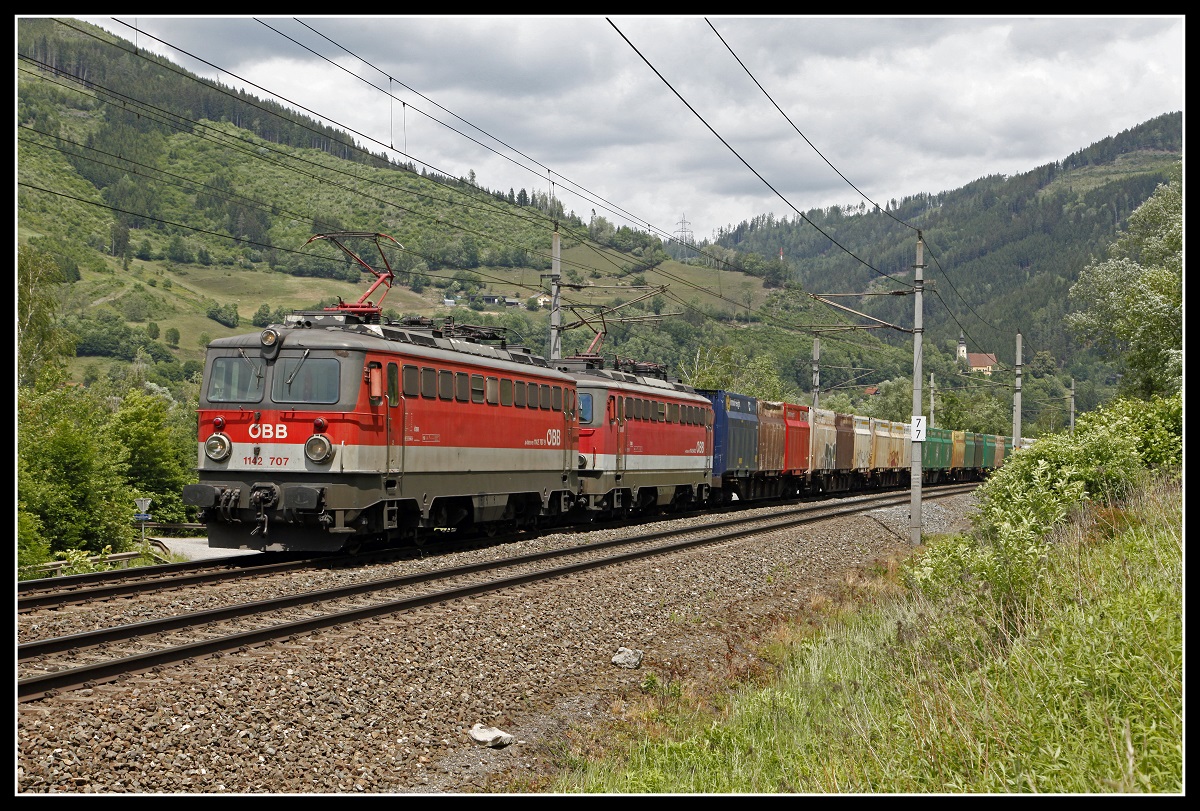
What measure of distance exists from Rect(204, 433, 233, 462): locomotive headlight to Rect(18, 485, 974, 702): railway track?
12.2 feet

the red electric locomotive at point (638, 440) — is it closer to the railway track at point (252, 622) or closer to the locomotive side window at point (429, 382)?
the railway track at point (252, 622)

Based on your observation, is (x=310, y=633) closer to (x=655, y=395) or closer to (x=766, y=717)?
(x=766, y=717)

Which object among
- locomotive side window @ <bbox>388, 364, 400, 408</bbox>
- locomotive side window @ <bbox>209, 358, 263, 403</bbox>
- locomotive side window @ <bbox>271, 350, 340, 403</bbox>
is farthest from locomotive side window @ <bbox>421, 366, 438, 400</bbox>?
locomotive side window @ <bbox>209, 358, 263, 403</bbox>

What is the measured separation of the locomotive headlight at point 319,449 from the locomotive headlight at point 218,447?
56.9 inches

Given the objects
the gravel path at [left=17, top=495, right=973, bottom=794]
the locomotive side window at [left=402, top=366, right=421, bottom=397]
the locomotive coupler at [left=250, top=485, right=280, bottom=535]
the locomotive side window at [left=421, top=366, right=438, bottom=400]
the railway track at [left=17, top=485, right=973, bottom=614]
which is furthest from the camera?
the locomotive side window at [left=421, top=366, right=438, bottom=400]

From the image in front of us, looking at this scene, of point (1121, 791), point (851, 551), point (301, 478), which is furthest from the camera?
point (851, 551)

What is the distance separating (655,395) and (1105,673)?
75.7ft

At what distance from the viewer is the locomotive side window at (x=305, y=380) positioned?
1688 cm

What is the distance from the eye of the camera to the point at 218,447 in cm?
1708

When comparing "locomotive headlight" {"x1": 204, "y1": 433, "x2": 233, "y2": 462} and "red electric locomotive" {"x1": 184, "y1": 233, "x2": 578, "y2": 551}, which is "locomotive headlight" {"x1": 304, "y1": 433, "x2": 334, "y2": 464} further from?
"locomotive headlight" {"x1": 204, "y1": 433, "x2": 233, "y2": 462}

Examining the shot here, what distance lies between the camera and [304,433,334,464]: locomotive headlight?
16.5 m

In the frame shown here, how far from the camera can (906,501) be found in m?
43.5

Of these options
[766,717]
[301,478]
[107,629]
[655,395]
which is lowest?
[766,717]
